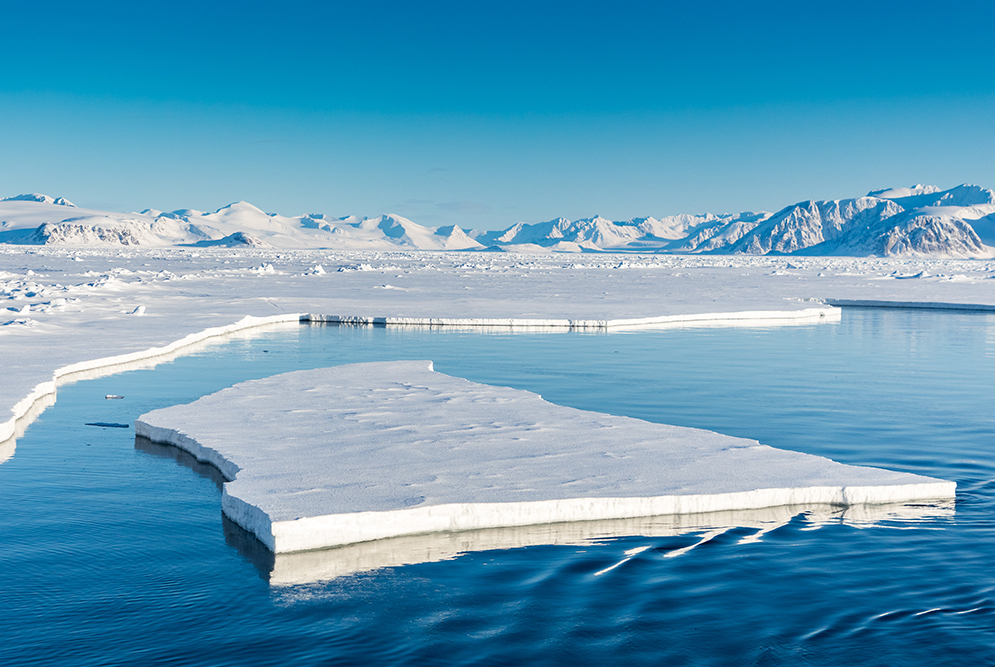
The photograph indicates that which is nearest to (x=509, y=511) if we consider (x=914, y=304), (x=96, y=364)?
(x=96, y=364)

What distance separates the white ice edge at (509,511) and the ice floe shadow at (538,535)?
0.05 m

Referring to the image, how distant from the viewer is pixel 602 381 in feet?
46.9

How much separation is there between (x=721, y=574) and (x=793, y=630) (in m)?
0.83

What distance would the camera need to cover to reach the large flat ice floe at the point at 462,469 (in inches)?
257

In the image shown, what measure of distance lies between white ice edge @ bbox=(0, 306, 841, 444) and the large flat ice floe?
4281mm

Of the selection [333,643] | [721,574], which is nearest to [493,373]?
[721,574]

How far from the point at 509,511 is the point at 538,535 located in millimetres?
281

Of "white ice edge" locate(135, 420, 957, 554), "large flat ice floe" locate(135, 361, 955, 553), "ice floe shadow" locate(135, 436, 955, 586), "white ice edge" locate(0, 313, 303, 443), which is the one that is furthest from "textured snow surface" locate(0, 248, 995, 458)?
"ice floe shadow" locate(135, 436, 955, 586)

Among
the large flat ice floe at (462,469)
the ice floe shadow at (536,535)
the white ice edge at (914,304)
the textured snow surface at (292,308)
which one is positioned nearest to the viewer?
the ice floe shadow at (536,535)

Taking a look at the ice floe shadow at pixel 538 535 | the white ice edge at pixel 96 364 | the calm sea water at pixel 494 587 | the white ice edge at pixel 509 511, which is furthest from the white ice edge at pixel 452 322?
the ice floe shadow at pixel 538 535

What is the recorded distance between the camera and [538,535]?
6648mm

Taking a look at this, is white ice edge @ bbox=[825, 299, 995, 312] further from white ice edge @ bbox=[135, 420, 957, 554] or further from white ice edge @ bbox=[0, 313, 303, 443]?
white ice edge @ bbox=[135, 420, 957, 554]

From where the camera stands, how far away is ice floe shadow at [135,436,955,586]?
601cm

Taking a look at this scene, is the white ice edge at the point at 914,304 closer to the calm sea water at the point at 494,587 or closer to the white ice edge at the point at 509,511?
the calm sea water at the point at 494,587
